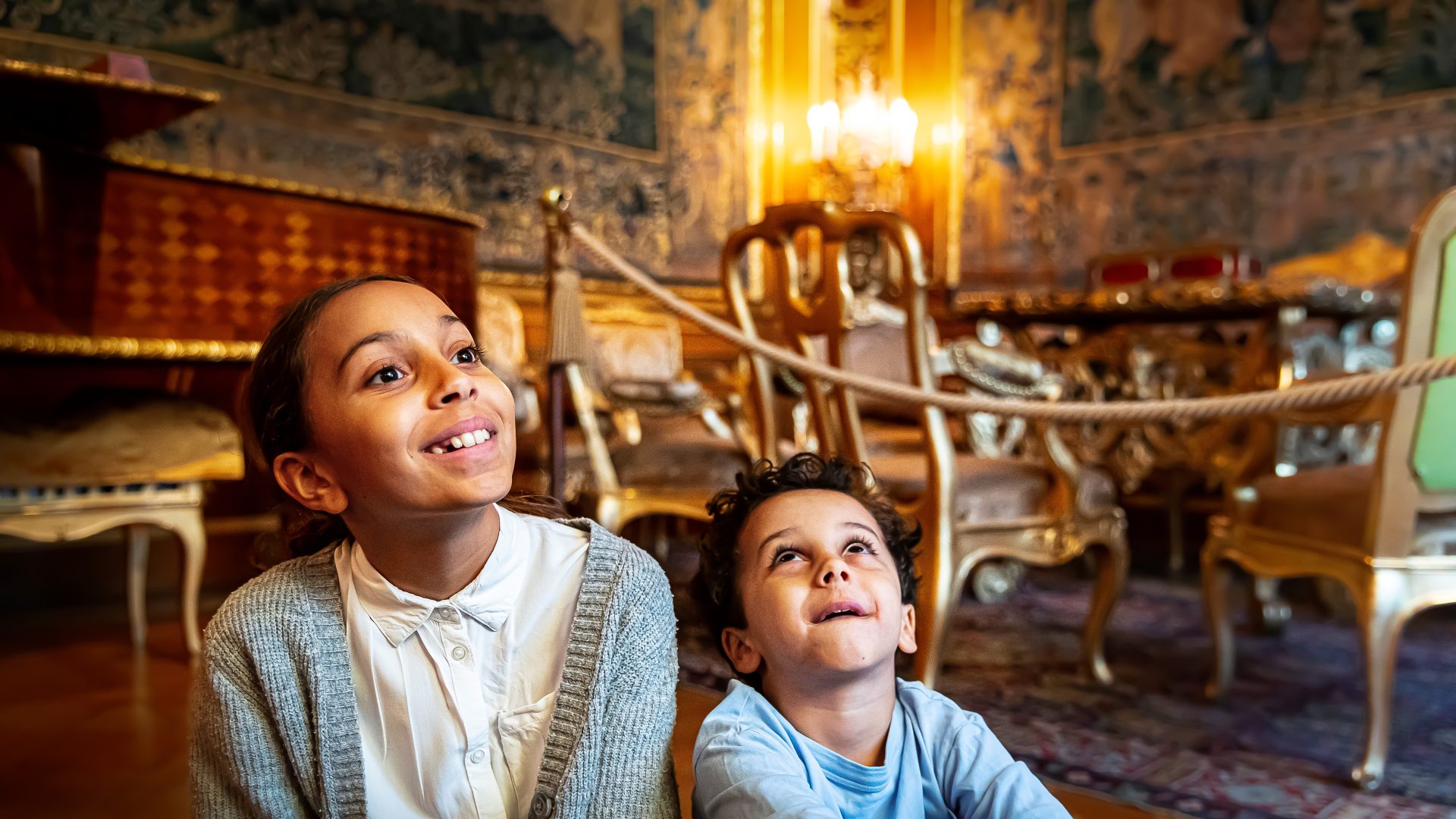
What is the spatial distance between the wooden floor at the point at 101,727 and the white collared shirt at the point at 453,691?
67cm

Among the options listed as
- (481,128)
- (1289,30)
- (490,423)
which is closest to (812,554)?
(490,423)

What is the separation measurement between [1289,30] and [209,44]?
589cm

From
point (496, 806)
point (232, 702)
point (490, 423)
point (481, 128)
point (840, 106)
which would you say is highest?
point (840, 106)

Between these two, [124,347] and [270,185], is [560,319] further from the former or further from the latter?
[124,347]

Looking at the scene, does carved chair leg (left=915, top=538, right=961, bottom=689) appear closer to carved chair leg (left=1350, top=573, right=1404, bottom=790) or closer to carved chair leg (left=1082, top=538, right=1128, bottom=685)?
carved chair leg (left=1082, top=538, right=1128, bottom=685)

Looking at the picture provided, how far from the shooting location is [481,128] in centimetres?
601

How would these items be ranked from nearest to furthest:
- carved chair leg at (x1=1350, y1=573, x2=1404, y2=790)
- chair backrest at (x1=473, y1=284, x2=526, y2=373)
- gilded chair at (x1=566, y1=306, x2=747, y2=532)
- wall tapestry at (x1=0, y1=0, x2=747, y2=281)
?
1. carved chair leg at (x1=1350, y1=573, x2=1404, y2=790)
2. gilded chair at (x1=566, y1=306, x2=747, y2=532)
3. wall tapestry at (x1=0, y1=0, x2=747, y2=281)
4. chair backrest at (x1=473, y1=284, x2=526, y2=373)

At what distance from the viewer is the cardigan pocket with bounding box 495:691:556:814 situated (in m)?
1.17

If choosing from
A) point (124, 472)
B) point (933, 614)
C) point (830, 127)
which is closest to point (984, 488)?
point (933, 614)

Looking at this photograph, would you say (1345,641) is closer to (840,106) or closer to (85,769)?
(85,769)

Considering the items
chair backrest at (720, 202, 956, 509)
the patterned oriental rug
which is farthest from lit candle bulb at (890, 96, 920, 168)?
chair backrest at (720, 202, 956, 509)

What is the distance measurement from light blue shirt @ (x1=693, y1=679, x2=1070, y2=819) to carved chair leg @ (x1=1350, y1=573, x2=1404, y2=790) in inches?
52.1

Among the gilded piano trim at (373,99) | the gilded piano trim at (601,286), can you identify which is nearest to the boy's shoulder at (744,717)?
the gilded piano trim at (373,99)

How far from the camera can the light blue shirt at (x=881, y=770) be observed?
4.04ft
